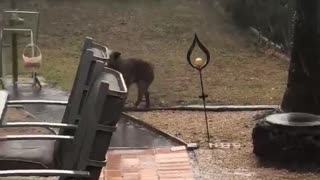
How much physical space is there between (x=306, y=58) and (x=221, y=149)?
1.19m

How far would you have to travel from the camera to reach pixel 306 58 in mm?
7301

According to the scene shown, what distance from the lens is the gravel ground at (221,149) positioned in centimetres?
617

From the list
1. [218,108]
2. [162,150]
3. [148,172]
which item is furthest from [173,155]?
[218,108]

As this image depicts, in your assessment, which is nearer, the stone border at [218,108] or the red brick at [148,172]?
the red brick at [148,172]

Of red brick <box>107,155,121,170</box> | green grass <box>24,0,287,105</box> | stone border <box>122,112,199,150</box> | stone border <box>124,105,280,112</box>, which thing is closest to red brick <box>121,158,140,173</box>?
red brick <box>107,155,121,170</box>

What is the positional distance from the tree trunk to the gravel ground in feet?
2.04

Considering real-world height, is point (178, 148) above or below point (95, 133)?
below

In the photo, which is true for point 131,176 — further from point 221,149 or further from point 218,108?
point 218,108

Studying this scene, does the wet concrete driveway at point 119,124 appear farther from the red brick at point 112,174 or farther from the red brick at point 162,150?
the red brick at point 112,174

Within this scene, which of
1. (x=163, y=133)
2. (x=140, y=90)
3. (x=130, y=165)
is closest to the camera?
(x=130, y=165)

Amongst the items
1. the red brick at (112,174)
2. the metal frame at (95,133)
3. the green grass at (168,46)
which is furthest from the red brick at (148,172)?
the green grass at (168,46)

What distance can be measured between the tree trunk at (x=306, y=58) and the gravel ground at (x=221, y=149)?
622 millimetres

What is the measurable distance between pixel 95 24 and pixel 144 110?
6.95 m

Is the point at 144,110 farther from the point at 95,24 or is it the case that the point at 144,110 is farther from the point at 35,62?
the point at 95,24
